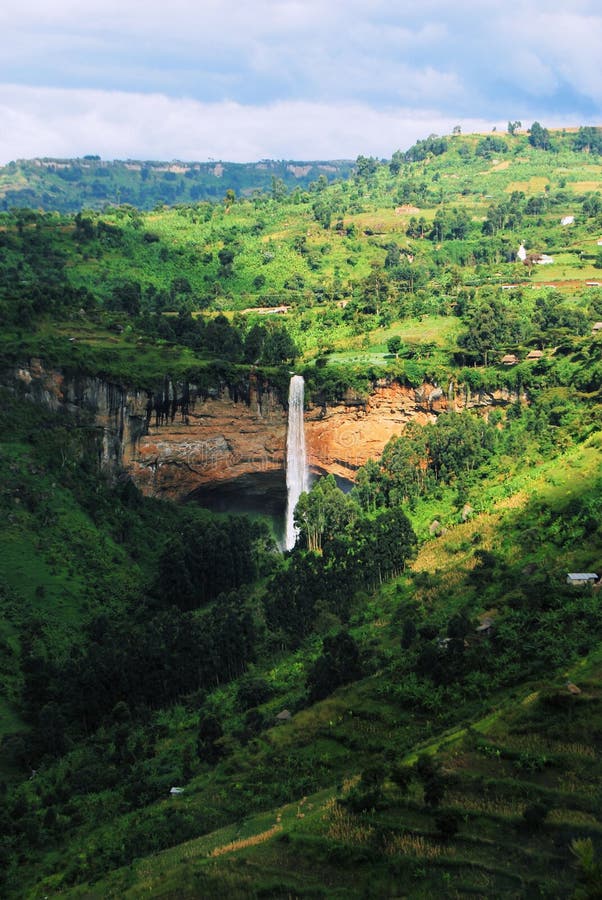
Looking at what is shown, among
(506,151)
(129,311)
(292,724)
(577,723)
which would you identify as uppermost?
(506,151)

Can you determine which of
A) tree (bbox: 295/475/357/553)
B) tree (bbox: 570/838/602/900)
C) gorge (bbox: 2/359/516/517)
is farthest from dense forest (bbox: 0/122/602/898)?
gorge (bbox: 2/359/516/517)

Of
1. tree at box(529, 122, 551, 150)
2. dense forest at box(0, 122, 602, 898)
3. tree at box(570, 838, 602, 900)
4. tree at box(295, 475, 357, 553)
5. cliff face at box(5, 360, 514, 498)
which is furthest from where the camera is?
tree at box(529, 122, 551, 150)

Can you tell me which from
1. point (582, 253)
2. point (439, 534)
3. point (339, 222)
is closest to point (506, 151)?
point (339, 222)

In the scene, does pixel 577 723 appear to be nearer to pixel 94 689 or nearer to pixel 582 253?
pixel 94 689

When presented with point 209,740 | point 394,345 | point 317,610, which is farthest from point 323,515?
point 209,740

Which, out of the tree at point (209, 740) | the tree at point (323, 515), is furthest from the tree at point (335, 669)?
the tree at point (323, 515)

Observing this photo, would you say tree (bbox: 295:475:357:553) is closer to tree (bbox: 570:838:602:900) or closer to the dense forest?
the dense forest
